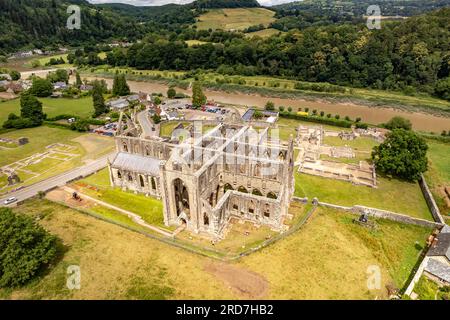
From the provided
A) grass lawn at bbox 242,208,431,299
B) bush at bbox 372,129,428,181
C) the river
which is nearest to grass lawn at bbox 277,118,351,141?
the river

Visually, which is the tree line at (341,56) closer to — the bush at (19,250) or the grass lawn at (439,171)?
the grass lawn at (439,171)

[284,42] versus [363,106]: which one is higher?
[284,42]

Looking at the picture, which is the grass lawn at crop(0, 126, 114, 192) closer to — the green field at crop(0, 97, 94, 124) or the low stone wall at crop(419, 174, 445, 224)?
the green field at crop(0, 97, 94, 124)

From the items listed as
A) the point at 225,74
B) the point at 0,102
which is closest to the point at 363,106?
the point at 225,74

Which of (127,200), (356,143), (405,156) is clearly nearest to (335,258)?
(405,156)

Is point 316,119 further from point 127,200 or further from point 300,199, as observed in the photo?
point 127,200

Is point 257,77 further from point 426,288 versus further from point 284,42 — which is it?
point 426,288
